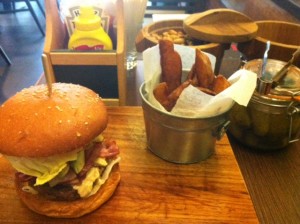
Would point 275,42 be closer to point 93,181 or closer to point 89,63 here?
point 89,63

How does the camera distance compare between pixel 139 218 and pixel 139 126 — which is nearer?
pixel 139 218

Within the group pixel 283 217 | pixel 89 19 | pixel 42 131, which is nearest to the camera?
pixel 42 131

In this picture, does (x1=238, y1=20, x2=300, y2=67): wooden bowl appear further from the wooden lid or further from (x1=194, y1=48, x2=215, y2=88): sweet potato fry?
(x1=194, y1=48, x2=215, y2=88): sweet potato fry

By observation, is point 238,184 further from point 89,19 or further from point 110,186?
point 89,19

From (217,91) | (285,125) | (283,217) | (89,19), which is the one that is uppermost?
(89,19)

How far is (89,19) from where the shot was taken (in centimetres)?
84

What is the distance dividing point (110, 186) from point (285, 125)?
48 cm

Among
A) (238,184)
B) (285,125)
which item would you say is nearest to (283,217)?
(238,184)

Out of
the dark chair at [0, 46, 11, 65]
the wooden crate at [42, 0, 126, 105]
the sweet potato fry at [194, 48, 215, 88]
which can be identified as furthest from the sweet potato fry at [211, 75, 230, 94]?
the dark chair at [0, 46, 11, 65]

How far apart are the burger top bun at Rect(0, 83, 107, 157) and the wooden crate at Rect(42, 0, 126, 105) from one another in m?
0.23

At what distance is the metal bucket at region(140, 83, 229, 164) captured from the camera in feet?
2.13

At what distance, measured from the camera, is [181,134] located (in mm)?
674

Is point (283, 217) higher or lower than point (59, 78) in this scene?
lower

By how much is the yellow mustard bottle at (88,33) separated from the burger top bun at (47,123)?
28 cm
